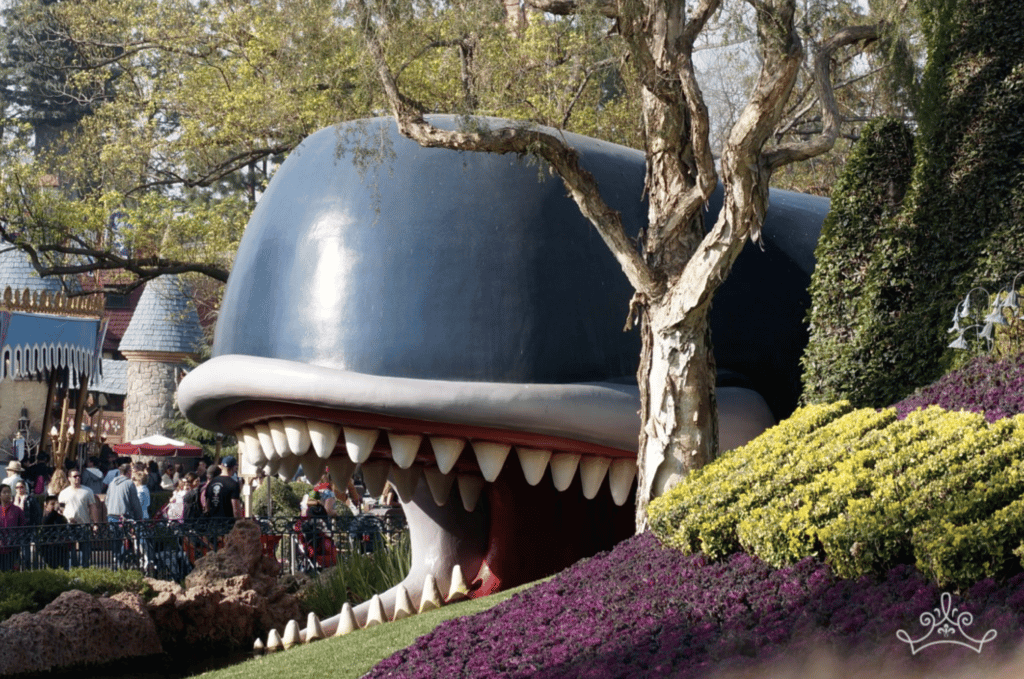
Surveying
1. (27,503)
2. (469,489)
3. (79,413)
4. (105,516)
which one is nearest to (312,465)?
(469,489)

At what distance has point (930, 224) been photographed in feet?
23.8

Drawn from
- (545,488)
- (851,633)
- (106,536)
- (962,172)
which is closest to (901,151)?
(962,172)

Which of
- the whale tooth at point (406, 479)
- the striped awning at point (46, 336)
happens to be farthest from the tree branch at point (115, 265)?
the whale tooth at point (406, 479)

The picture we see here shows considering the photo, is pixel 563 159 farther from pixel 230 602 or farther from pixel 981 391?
pixel 230 602

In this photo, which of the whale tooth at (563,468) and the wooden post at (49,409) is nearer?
the whale tooth at (563,468)

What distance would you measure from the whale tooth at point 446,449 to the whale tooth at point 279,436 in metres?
0.78

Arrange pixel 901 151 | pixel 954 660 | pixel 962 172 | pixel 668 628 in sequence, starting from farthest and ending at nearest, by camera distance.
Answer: pixel 901 151, pixel 962 172, pixel 668 628, pixel 954 660

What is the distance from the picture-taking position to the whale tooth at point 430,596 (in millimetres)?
7061

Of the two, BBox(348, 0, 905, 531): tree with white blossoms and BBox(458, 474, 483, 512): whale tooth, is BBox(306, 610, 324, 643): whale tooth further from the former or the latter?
BBox(348, 0, 905, 531): tree with white blossoms

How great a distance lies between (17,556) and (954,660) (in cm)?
1061

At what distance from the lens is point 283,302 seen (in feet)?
21.0

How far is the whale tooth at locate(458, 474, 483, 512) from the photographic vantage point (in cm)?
681

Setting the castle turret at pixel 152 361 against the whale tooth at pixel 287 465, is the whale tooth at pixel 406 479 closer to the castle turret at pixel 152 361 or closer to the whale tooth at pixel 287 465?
the whale tooth at pixel 287 465

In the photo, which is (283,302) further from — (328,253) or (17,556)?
(17,556)
